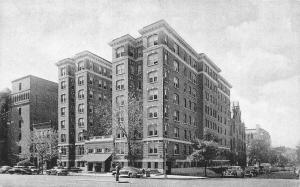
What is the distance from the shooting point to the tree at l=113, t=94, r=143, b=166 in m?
49.2

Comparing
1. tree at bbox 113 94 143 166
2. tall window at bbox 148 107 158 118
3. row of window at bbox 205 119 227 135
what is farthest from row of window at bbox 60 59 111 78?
row of window at bbox 205 119 227 135

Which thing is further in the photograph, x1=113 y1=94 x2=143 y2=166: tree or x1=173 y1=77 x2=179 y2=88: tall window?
x1=173 y1=77 x2=179 y2=88: tall window

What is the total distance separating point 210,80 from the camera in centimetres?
6781

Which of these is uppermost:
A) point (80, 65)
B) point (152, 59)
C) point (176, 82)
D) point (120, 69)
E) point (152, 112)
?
point (80, 65)

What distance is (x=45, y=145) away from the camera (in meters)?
60.9

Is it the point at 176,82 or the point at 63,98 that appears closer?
the point at 176,82

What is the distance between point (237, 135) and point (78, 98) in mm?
49222

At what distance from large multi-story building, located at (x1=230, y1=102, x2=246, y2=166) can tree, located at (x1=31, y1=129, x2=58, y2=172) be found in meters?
45.4

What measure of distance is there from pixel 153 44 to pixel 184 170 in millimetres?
20632

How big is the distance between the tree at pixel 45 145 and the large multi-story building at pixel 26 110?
3380mm

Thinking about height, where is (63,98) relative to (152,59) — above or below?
below

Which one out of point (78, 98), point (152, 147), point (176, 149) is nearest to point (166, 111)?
point (152, 147)

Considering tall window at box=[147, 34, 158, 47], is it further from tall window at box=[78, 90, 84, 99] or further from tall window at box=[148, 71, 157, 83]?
tall window at box=[78, 90, 84, 99]

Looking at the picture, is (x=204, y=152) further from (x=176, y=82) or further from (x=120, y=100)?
(x=120, y=100)
